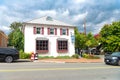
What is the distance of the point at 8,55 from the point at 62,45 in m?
13.0

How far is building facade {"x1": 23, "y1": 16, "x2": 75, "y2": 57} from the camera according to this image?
3516 centimetres

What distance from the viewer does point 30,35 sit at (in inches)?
1385

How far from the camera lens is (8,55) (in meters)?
26.1

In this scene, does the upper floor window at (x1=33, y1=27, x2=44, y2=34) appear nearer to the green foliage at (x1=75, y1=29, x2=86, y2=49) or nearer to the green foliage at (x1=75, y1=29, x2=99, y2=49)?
the green foliage at (x1=75, y1=29, x2=99, y2=49)

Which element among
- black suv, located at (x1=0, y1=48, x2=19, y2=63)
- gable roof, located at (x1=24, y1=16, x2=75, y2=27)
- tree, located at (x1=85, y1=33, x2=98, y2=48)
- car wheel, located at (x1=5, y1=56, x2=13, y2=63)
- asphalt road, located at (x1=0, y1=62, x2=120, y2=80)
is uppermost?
gable roof, located at (x1=24, y1=16, x2=75, y2=27)

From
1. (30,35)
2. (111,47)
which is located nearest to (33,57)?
(30,35)

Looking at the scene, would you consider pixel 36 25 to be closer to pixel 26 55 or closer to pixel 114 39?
pixel 26 55

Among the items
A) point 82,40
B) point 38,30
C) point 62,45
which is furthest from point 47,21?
point 82,40

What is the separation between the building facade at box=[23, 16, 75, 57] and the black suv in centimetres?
842

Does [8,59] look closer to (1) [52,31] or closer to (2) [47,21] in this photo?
(1) [52,31]

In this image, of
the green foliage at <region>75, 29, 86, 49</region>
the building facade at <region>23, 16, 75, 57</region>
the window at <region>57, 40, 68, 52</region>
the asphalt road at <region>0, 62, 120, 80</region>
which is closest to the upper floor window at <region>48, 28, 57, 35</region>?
the building facade at <region>23, 16, 75, 57</region>

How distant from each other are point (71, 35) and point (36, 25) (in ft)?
20.3

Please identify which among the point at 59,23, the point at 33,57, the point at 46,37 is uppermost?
the point at 59,23

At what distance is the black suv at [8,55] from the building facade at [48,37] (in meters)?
8.42
